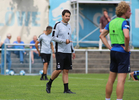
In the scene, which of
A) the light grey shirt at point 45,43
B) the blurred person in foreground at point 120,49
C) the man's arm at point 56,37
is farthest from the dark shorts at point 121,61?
the light grey shirt at point 45,43

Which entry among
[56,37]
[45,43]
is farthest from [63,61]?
[45,43]

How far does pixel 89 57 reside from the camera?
19.6 meters

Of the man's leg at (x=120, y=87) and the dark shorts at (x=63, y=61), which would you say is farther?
the dark shorts at (x=63, y=61)

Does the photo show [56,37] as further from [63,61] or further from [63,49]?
[63,61]

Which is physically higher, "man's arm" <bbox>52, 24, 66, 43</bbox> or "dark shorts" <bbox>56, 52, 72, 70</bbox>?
"man's arm" <bbox>52, 24, 66, 43</bbox>

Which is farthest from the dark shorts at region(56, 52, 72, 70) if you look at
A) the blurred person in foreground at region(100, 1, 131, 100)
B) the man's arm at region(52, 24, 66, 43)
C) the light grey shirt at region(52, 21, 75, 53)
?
the blurred person in foreground at region(100, 1, 131, 100)

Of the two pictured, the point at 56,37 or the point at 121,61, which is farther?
the point at 56,37

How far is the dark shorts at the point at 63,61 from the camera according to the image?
27.9 ft

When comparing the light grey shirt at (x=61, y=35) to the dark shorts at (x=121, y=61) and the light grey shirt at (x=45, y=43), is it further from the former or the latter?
the light grey shirt at (x=45, y=43)

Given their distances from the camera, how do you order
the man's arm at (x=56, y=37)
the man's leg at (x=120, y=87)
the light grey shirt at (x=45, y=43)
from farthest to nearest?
1. the light grey shirt at (x=45, y=43)
2. the man's arm at (x=56, y=37)
3. the man's leg at (x=120, y=87)

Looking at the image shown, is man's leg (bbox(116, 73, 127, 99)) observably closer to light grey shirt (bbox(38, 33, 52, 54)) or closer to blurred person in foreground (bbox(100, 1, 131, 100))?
blurred person in foreground (bbox(100, 1, 131, 100))

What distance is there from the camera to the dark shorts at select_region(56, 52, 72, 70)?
8492 millimetres

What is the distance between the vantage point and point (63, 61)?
852 cm

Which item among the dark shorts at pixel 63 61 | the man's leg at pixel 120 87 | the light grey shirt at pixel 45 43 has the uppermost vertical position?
the light grey shirt at pixel 45 43
